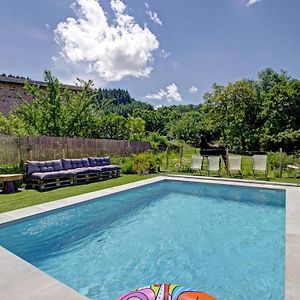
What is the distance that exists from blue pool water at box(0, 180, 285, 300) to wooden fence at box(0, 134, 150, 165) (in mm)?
4229

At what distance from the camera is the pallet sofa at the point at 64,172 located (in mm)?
8430

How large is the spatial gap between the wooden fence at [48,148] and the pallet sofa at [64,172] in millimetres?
1012

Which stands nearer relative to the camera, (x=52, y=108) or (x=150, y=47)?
(x=150, y=47)

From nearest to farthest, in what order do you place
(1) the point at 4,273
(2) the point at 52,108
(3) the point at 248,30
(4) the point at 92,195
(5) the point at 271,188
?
(1) the point at 4,273 → (4) the point at 92,195 → (5) the point at 271,188 → (3) the point at 248,30 → (2) the point at 52,108

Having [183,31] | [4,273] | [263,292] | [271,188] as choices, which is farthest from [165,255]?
[183,31]

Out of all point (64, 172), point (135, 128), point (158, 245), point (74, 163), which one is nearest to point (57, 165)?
point (64, 172)

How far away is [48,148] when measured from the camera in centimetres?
1052

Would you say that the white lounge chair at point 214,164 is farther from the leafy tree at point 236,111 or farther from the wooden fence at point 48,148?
the leafy tree at point 236,111

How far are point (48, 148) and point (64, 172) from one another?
204cm

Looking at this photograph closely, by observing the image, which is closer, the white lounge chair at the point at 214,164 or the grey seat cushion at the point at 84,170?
the grey seat cushion at the point at 84,170

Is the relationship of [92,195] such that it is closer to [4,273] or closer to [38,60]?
[4,273]

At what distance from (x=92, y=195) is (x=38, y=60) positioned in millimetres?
11291

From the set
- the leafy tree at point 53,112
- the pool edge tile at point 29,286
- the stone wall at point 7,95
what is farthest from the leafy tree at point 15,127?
the pool edge tile at point 29,286

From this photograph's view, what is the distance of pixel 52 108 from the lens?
1509 centimetres
